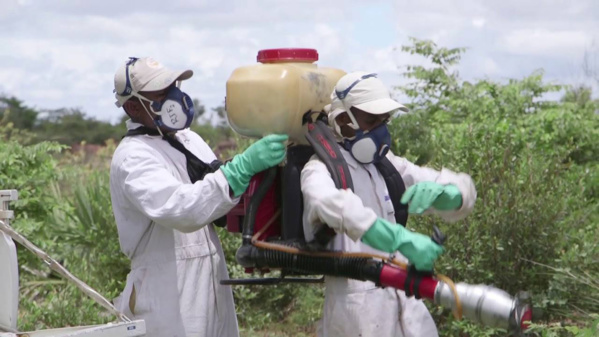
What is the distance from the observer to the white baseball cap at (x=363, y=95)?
4539 mm

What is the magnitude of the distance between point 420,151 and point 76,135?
2383 centimetres

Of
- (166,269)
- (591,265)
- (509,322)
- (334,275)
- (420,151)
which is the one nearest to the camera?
(509,322)

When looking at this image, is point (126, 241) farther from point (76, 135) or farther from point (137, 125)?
point (76, 135)

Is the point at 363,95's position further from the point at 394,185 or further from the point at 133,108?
the point at 133,108

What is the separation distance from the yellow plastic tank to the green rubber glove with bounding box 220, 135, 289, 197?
99 millimetres

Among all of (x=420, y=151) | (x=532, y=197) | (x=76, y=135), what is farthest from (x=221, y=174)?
(x=76, y=135)

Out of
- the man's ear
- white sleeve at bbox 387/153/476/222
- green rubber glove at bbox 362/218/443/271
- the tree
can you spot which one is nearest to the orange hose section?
green rubber glove at bbox 362/218/443/271

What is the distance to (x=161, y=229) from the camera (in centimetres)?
493

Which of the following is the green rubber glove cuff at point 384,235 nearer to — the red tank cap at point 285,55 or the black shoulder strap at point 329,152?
the black shoulder strap at point 329,152

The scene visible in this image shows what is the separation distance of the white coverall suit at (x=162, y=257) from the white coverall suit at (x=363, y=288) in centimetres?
59

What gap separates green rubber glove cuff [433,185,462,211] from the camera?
15.1 ft

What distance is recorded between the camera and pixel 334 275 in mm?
4453

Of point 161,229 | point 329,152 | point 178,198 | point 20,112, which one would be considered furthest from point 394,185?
point 20,112

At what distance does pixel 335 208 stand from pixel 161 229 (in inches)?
42.6
